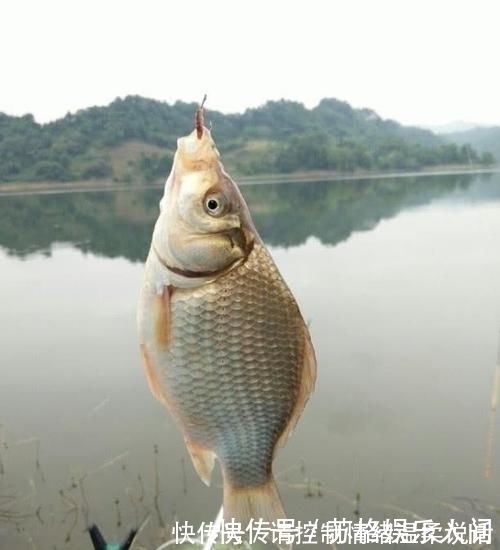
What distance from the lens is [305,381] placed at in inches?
58.0

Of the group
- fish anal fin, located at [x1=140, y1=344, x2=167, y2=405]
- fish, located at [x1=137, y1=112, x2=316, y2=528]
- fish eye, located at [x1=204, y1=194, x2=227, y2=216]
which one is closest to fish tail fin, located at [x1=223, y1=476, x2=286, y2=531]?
fish, located at [x1=137, y1=112, x2=316, y2=528]

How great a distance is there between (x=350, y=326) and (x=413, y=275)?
14.1ft

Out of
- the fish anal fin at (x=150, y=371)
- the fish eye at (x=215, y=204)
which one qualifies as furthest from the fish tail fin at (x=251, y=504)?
the fish eye at (x=215, y=204)

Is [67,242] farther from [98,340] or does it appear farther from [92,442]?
[92,442]

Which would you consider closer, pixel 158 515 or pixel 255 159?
pixel 158 515

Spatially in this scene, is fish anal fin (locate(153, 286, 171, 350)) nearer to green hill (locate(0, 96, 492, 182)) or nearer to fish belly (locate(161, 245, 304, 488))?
fish belly (locate(161, 245, 304, 488))

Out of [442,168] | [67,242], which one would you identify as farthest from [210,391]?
[442,168]

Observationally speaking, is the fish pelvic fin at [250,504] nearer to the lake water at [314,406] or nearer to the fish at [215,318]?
the fish at [215,318]

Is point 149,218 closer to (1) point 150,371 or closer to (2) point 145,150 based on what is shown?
(1) point 150,371

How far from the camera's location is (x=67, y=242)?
22.0 m

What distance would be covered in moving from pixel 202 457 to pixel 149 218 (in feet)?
90.9

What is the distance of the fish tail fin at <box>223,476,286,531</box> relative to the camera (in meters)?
1.51

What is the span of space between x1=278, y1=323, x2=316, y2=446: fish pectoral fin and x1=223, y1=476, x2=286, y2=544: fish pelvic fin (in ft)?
0.48

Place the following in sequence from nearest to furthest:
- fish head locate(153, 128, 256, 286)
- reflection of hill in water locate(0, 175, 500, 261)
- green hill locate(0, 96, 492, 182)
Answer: fish head locate(153, 128, 256, 286)
reflection of hill in water locate(0, 175, 500, 261)
green hill locate(0, 96, 492, 182)
